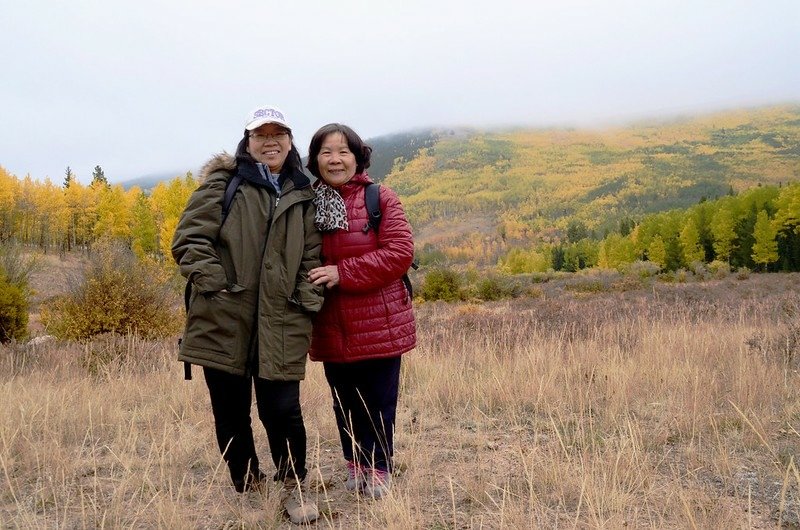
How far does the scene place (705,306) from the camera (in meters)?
9.81

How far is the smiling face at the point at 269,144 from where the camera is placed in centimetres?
266

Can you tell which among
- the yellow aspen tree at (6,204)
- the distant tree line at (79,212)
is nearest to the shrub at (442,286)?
the distant tree line at (79,212)

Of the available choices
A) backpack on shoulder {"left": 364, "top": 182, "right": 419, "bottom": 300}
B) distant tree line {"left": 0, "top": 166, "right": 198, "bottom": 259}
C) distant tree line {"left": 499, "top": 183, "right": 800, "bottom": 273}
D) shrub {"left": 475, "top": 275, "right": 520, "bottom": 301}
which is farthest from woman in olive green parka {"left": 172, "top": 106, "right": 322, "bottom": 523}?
distant tree line {"left": 0, "top": 166, "right": 198, "bottom": 259}

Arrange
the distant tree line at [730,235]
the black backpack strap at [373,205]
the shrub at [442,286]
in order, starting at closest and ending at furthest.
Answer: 1. the black backpack strap at [373,205]
2. the shrub at [442,286]
3. the distant tree line at [730,235]

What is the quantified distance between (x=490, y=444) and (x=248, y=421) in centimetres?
147

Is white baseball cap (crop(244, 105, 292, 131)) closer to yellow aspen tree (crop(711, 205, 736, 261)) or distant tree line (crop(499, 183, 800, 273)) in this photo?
distant tree line (crop(499, 183, 800, 273))

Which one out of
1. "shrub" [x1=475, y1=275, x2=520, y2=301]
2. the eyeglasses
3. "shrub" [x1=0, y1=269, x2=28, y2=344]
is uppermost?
the eyeglasses

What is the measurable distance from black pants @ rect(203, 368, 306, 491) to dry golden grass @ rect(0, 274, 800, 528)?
0.14m

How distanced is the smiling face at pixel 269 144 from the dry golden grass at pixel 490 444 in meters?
1.38

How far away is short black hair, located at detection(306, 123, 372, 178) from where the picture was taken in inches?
110

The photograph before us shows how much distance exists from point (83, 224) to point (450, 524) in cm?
6684

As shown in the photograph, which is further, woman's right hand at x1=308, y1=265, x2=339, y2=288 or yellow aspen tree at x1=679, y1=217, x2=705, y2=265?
yellow aspen tree at x1=679, y1=217, x2=705, y2=265

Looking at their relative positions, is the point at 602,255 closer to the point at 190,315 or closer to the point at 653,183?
the point at 190,315

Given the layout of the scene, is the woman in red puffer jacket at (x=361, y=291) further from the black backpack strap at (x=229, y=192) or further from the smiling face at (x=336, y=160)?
the black backpack strap at (x=229, y=192)
